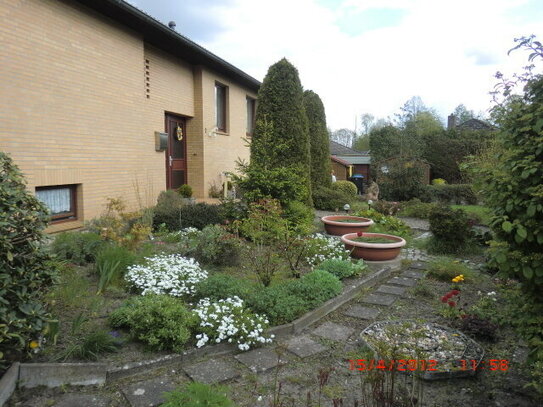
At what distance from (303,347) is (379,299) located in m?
1.74

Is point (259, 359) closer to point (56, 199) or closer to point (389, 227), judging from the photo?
point (56, 199)

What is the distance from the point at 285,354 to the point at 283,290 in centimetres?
106

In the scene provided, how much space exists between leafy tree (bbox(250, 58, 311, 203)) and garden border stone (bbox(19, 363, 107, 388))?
21.2 feet

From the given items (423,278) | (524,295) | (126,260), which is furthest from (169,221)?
(524,295)

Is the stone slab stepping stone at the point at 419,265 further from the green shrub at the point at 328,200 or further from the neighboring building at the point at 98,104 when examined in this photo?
the green shrub at the point at 328,200

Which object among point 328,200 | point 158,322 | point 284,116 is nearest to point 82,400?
point 158,322

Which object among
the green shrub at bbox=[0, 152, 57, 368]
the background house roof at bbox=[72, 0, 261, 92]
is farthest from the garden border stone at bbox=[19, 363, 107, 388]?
the background house roof at bbox=[72, 0, 261, 92]

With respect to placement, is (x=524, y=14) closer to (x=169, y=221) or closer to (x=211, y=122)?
(x=169, y=221)

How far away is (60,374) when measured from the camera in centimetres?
272

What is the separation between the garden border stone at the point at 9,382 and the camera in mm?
2450

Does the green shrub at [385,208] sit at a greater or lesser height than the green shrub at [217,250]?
greater

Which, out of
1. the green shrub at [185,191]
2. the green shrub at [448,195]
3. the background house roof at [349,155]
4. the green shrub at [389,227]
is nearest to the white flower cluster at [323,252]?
the green shrub at [389,227]

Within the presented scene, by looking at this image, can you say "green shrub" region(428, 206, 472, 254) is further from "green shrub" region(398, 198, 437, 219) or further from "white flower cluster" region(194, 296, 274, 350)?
"green shrub" region(398, 198, 437, 219)

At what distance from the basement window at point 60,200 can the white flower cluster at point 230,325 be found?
4.94 metres
